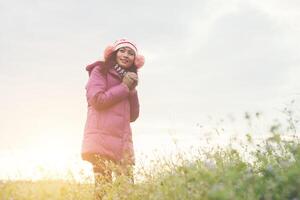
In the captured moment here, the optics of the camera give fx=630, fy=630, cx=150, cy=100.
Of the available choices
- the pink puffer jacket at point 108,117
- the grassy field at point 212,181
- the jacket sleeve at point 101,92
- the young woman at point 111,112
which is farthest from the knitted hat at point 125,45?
the grassy field at point 212,181

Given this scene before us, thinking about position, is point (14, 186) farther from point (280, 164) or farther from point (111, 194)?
point (280, 164)

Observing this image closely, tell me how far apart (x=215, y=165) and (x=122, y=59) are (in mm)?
2750

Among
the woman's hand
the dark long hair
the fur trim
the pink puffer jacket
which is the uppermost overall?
the fur trim

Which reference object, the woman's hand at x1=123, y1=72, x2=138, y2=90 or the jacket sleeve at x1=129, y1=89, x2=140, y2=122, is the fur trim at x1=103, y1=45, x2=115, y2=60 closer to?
the woman's hand at x1=123, y1=72, x2=138, y2=90

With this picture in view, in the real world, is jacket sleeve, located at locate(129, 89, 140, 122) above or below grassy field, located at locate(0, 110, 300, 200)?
above

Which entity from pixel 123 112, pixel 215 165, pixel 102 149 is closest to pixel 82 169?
pixel 102 149

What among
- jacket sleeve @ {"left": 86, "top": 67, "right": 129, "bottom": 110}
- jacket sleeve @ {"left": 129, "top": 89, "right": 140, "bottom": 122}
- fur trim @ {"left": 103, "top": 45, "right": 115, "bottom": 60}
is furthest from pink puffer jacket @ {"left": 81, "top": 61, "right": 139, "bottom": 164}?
fur trim @ {"left": 103, "top": 45, "right": 115, "bottom": 60}

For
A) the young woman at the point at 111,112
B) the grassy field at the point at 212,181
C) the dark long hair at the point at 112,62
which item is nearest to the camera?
the grassy field at the point at 212,181

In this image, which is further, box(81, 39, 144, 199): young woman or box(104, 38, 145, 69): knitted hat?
box(104, 38, 145, 69): knitted hat

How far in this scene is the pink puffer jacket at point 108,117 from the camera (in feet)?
27.2

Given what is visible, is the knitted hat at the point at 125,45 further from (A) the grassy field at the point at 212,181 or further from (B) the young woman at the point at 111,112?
(A) the grassy field at the point at 212,181

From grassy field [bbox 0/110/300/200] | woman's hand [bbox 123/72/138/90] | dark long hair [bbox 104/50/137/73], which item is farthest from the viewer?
dark long hair [bbox 104/50/137/73]

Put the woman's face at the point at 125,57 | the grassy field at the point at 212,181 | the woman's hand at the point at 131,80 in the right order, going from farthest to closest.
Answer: the woman's face at the point at 125,57 < the woman's hand at the point at 131,80 < the grassy field at the point at 212,181

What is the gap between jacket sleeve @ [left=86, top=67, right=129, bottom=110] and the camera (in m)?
8.30
